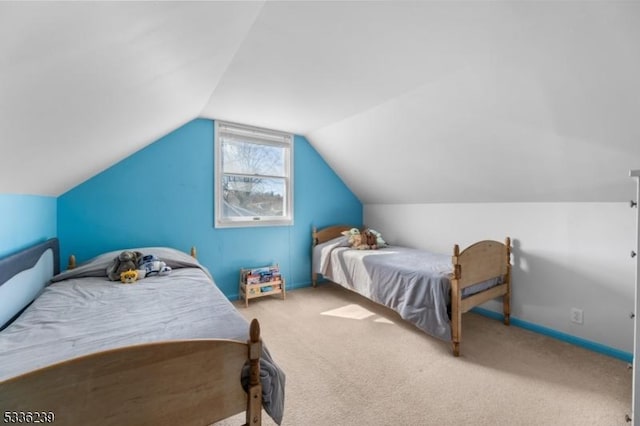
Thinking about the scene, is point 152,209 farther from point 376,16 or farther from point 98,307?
point 376,16

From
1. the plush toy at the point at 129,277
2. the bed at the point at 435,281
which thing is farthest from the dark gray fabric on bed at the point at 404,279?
the plush toy at the point at 129,277

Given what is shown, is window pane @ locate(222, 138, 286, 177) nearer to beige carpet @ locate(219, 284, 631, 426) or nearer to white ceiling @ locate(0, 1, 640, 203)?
white ceiling @ locate(0, 1, 640, 203)

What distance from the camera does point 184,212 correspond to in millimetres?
3090

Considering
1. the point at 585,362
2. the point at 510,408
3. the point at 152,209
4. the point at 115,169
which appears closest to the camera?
the point at 510,408

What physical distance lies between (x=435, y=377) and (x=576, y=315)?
58.5 inches

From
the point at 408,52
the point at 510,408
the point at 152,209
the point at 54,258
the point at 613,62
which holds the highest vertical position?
the point at 408,52

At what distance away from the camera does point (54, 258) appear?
225cm

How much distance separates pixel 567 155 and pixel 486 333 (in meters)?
1.67

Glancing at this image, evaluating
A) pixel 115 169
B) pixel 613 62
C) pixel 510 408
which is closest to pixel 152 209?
pixel 115 169

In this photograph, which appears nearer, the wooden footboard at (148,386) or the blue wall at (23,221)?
the wooden footboard at (148,386)

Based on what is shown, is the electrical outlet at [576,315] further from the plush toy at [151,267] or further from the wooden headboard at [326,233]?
the plush toy at [151,267]

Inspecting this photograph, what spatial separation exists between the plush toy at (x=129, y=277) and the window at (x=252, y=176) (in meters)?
1.26

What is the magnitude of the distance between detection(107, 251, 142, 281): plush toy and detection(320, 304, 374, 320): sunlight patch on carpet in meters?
1.90

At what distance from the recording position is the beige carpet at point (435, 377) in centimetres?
153
